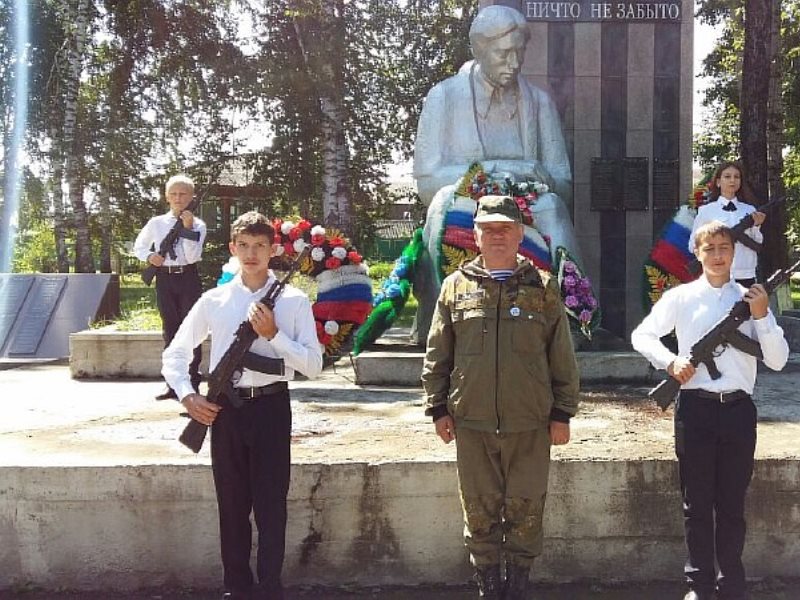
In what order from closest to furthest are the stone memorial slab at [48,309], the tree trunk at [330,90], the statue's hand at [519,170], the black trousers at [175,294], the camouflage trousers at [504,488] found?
the camouflage trousers at [504,488] < the black trousers at [175,294] < the statue's hand at [519,170] < the stone memorial slab at [48,309] < the tree trunk at [330,90]

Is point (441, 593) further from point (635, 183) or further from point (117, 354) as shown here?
point (635, 183)

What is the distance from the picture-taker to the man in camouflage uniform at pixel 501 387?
3.12 meters

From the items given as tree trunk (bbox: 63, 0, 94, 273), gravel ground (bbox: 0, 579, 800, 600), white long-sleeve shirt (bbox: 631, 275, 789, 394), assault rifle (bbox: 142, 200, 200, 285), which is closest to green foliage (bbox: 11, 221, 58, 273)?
tree trunk (bbox: 63, 0, 94, 273)

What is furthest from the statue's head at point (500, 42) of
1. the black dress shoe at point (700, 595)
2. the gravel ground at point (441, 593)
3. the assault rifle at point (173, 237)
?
the black dress shoe at point (700, 595)

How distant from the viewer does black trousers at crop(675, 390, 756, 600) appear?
10.8 ft

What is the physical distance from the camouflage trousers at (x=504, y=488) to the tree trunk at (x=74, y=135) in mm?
14621

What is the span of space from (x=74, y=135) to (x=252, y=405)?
1467 cm

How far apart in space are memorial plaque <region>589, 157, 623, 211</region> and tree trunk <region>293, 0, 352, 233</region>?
7091mm

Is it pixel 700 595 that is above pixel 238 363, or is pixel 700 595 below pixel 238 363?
below

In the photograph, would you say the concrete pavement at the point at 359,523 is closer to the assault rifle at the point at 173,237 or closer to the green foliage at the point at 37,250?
the assault rifle at the point at 173,237

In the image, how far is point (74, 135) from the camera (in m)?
16.2

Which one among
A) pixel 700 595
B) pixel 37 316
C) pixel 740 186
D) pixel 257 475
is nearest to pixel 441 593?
pixel 700 595

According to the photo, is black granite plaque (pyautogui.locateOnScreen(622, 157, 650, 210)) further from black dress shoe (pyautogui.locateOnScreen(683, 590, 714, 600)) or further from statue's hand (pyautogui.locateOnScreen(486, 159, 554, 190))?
black dress shoe (pyautogui.locateOnScreen(683, 590, 714, 600))

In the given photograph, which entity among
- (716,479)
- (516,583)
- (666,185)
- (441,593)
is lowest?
(441,593)
